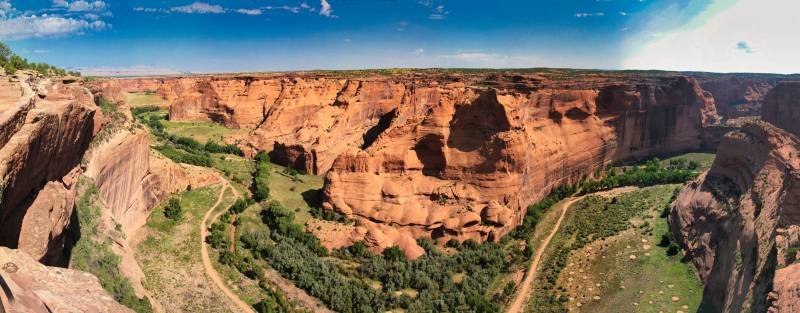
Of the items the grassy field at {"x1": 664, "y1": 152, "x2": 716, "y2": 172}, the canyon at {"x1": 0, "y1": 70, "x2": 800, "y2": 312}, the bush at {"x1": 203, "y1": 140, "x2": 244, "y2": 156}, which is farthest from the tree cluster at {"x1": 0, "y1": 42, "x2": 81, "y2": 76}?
the grassy field at {"x1": 664, "y1": 152, "x2": 716, "y2": 172}

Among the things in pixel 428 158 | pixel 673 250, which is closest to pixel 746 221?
pixel 673 250

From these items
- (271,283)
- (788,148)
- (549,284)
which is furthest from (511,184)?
(271,283)

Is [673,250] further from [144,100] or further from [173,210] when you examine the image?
[144,100]

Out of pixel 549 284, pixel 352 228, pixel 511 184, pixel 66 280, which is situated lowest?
pixel 549 284

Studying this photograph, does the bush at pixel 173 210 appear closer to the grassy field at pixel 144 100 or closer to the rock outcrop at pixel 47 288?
the rock outcrop at pixel 47 288

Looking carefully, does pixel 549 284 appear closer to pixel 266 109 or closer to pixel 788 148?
pixel 788 148

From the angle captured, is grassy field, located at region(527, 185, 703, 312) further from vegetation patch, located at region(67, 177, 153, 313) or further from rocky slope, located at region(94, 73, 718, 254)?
vegetation patch, located at region(67, 177, 153, 313)

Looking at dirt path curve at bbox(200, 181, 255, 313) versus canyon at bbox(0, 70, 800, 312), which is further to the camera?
dirt path curve at bbox(200, 181, 255, 313)

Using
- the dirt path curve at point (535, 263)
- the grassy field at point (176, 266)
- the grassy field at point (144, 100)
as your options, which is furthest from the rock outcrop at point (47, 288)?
the grassy field at point (144, 100)
